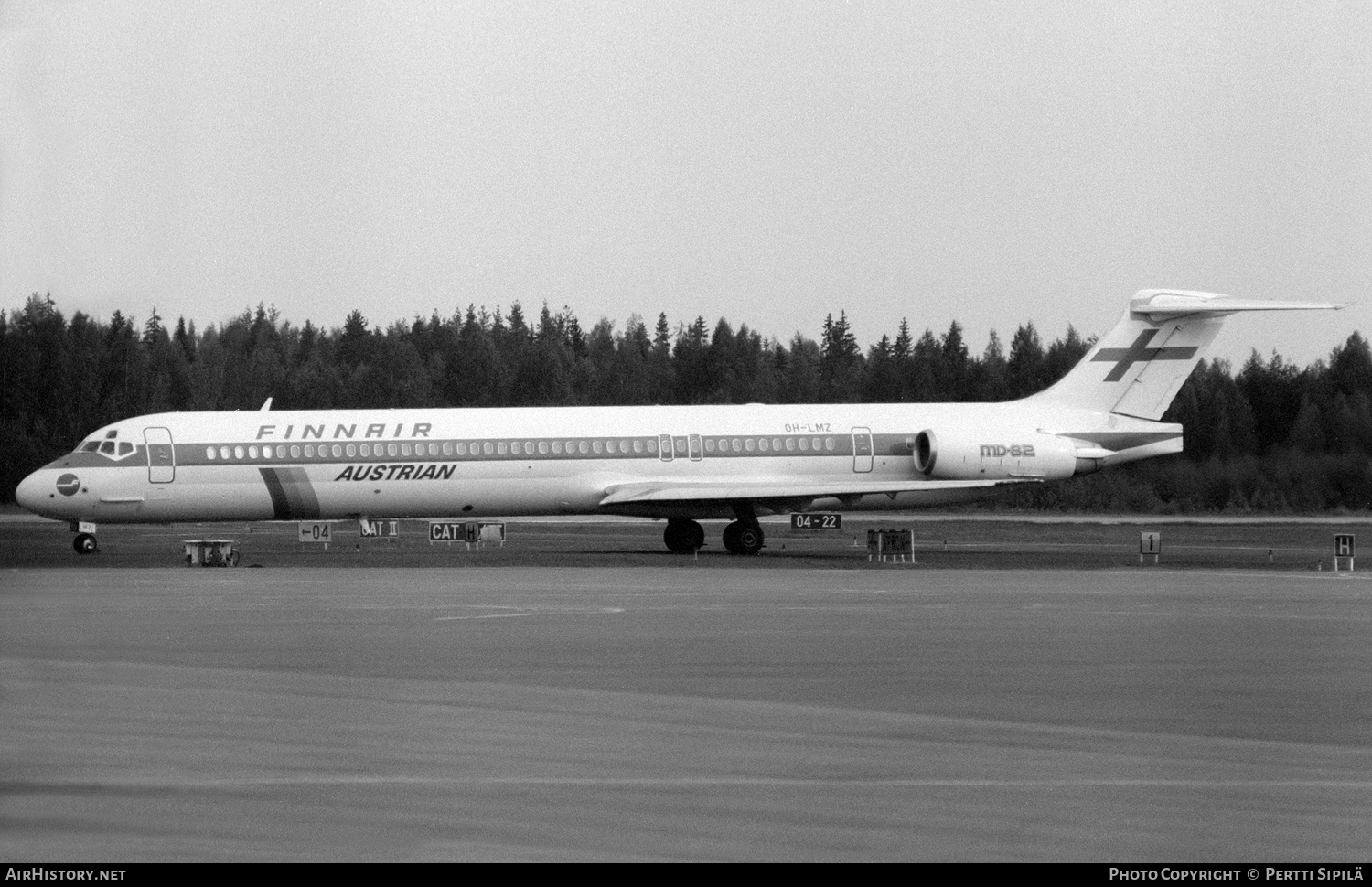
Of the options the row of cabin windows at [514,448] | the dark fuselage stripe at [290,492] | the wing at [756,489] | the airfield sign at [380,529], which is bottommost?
the airfield sign at [380,529]

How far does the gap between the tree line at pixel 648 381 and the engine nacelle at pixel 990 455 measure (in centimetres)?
603

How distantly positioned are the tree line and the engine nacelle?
603cm

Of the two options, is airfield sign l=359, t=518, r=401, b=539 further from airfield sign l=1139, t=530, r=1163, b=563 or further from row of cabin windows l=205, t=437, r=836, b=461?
airfield sign l=1139, t=530, r=1163, b=563

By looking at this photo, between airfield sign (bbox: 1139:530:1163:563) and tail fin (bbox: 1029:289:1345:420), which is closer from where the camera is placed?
airfield sign (bbox: 1139:530:1163:563)

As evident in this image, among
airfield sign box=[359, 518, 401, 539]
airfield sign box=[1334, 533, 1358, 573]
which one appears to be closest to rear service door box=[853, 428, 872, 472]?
airfield sign box=[1334, 533, 1358, 573]

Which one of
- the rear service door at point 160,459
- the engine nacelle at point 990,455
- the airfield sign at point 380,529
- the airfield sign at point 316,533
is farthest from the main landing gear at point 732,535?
the rear service door at point 160,459

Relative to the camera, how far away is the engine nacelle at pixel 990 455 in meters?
41.8

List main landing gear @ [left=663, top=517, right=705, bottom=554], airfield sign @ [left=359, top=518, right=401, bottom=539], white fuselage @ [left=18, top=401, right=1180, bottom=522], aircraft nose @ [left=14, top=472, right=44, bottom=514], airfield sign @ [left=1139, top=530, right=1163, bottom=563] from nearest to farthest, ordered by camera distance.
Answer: airfield sign @ [left=1139, top=530, right=1163, bottom=563] → aircraft nose @ [left=14, top=472, right=44, bottom=514] → white fuselage @ [left=18, top=401, right=1180, bottom=522] → main landing gear @ [left=663, top=517, right=705, bottom=554] → airfield sign @ [left=359, top=518, right=401, bottom=539]

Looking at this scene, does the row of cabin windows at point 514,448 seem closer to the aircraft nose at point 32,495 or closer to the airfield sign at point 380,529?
the aircraft nose at point 32,495

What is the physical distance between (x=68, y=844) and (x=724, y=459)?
3401 cm

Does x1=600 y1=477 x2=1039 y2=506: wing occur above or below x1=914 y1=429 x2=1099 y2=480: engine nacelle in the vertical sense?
below

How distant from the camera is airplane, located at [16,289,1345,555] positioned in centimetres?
3959

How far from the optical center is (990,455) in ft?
138
